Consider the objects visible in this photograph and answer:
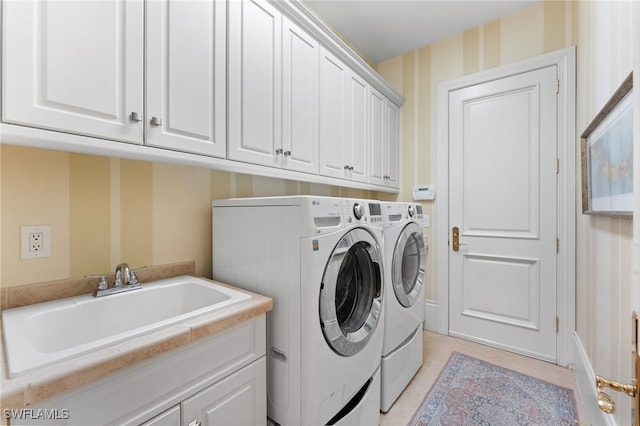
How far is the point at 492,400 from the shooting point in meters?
1.77

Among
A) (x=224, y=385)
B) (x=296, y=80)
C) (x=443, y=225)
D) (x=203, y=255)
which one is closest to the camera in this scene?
(x=224, y=385)

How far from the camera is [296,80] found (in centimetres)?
171

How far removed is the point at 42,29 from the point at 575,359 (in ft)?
10.8

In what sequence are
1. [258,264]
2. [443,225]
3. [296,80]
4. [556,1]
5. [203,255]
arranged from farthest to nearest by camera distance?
[443,225] < [556,1] < [296,80] < [203,255] < [258,264]

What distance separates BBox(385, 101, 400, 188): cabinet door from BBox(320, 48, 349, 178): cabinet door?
769 mm

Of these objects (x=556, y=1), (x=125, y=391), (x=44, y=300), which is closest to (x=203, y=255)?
(x=44, y=300)

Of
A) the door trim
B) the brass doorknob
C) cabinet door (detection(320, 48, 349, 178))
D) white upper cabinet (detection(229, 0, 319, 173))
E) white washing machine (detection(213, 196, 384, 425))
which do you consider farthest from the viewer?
the door trim

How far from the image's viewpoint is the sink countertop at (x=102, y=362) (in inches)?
23.2

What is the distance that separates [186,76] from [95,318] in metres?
1.02

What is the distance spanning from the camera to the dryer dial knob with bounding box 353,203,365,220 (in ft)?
4.50

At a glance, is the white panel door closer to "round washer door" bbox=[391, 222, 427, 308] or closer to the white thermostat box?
the white thermostat box

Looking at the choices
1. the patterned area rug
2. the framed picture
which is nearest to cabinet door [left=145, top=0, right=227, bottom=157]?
the framed picture

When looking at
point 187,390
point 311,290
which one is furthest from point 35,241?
point 311,290

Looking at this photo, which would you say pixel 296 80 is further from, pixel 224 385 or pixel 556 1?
pixel 556 1
